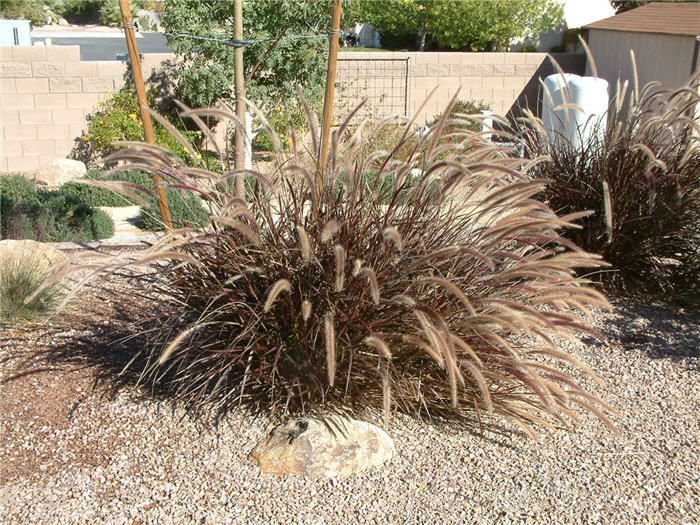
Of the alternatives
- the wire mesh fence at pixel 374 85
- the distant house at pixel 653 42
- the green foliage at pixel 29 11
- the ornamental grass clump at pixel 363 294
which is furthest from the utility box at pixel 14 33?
the ornamental grass clump at pixel 363 294

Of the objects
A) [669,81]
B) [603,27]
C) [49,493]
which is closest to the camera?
[49,493]

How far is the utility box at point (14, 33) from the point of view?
1728 cm

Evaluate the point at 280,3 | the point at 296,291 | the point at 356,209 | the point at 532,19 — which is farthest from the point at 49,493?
the point at 532,19

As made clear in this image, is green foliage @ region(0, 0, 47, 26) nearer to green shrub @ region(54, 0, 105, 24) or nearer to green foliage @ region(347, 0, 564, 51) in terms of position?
green shrub @ region(54, 0, 105, 24)

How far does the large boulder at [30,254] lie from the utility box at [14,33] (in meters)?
13.8

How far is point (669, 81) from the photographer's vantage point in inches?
526

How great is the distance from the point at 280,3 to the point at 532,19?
10884 mm

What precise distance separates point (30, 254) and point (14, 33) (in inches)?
600

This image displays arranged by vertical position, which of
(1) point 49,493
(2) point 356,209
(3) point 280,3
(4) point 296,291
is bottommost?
(1) point 49,493

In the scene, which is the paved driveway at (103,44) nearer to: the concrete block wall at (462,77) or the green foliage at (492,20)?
the green foliage at (492,20)

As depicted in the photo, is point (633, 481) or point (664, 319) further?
point (664, 319)

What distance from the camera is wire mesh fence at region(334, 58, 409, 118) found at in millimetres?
13976

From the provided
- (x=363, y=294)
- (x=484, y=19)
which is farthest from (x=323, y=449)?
(x=484, y=19)

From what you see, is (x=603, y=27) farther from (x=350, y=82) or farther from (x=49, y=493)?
(x=49, y=493)
